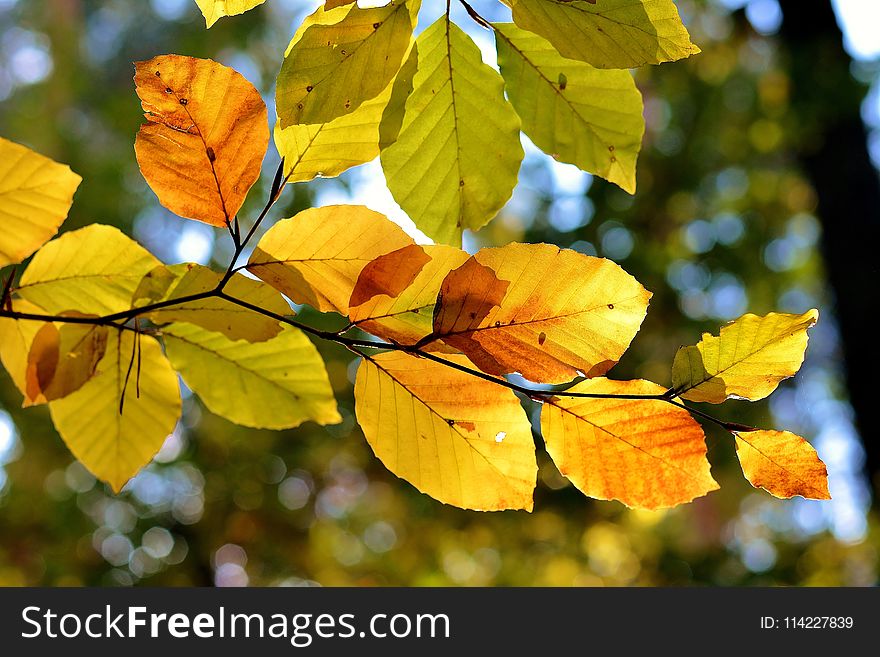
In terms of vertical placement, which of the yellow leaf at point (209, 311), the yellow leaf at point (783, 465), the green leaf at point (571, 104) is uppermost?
the green leaf at point (571, 104)

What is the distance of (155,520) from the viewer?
2947 mm

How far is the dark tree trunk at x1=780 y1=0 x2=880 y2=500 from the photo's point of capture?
220cm

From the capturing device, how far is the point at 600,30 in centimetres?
27

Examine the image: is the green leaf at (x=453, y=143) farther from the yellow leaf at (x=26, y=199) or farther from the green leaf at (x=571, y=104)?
the yellow leaf at (x=26, y=199)

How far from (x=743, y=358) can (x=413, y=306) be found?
135 millimetres

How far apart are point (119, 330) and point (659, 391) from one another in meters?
0.24

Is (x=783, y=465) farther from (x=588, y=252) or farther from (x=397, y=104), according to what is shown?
(x=588, y=252)

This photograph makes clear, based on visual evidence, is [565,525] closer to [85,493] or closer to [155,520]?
[155,520]

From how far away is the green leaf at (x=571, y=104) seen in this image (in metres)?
0.35

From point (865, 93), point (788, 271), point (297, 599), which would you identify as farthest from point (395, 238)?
point (788, 271)

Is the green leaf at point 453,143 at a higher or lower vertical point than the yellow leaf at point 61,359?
higher

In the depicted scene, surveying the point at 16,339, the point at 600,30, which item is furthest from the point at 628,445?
the point at 16,339

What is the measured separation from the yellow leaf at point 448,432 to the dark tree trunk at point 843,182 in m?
2.21

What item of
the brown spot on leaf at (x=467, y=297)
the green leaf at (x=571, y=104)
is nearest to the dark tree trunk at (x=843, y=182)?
the green leaf at (x=571, y=104)
